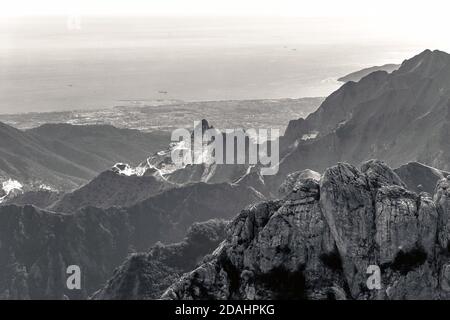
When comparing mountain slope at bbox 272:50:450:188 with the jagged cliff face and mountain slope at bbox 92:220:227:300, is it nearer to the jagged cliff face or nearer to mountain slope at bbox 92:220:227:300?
mountain slope at bbox 92:220:227:300

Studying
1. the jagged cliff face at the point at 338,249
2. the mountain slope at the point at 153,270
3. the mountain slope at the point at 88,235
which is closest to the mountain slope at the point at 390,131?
the mountain slope at the point at 88,235

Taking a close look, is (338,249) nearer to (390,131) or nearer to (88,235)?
(88,235)

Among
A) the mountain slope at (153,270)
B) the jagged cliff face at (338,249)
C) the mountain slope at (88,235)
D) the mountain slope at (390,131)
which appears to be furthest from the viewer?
the mountain slope at (390,131)

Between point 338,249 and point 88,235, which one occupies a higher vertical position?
point 338,249

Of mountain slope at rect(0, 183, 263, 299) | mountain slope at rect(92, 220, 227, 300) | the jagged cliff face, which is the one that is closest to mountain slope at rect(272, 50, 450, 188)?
mountain slope at rect(0, 183, 263, 299)

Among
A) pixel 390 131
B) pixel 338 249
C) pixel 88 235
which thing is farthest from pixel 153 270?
pixel 390 131

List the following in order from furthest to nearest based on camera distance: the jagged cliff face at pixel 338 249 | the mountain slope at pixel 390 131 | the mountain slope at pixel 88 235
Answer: the mountain slope at pixel 390 131, the mountain slope at pixel 88 235, the jagged cliff face at pixel 338 249

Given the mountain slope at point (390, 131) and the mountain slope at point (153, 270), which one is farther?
the mountain slope at point (390, 131)

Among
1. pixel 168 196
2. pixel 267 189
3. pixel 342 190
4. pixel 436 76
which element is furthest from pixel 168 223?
pixel 436 76

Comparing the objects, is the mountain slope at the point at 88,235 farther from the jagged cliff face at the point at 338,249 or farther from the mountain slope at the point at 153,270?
the jagged cliff face at the point at 338,249
